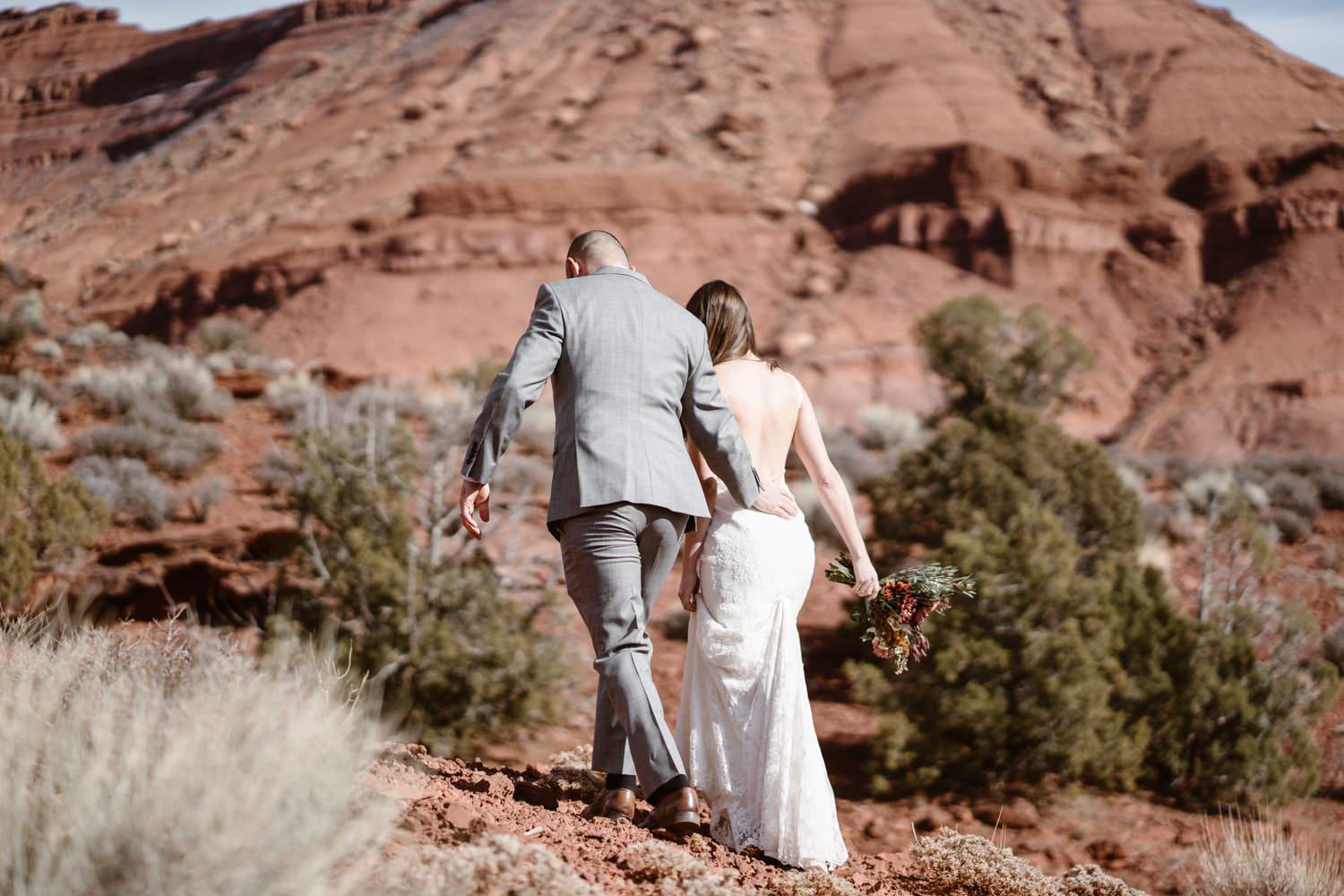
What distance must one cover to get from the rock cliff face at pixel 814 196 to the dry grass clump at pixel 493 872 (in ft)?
77.7

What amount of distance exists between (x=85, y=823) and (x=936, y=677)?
6533 millimetres

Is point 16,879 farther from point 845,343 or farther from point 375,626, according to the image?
point 845,343

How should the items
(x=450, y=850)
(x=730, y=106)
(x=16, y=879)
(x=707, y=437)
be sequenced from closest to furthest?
(x=16, y=879), (x=450, y=850), (x=707, y=437), (x=730, y=106)

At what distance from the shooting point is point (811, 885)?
3.36 m

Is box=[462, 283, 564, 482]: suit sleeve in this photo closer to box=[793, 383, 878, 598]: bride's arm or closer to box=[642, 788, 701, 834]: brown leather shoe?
box=[793, 383, 878, 598]: bride's arm

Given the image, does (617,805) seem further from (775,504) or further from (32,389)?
(32,389)

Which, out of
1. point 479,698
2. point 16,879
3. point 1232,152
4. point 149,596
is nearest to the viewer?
point 16,879

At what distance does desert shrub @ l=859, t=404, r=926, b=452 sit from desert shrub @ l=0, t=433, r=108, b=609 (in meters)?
14.3

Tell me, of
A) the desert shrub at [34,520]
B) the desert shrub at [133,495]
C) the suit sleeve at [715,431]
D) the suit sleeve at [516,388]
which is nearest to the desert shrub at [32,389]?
the desert shrub at [133,495]

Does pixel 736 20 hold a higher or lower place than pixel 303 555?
higher

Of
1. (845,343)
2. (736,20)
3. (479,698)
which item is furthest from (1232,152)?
(479,698)

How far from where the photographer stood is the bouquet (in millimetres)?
3918

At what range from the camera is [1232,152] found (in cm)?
3356

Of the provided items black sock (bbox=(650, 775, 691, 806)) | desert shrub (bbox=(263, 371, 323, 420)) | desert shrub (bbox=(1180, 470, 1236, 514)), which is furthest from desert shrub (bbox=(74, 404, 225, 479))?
desert shrub (bbox=(1180, 470, 1236, 514))
